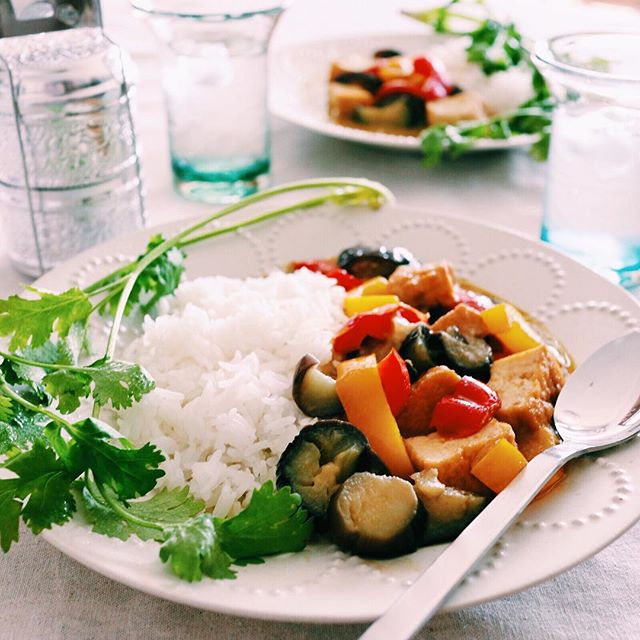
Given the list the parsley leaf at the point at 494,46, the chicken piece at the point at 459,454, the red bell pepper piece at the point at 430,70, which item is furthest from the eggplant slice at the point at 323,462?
the parsley leaf at the point at 494,46

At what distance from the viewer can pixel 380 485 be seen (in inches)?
58.1

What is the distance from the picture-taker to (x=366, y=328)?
6.48 ft

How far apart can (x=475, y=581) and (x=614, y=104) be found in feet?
4.74

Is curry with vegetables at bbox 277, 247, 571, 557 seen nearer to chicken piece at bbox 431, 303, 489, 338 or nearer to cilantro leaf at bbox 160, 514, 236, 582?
chicken piece at bbox 431, 303, 489, 338

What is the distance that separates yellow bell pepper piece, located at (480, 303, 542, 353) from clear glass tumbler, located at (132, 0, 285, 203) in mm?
1153

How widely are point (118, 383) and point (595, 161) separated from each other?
57.7 inches

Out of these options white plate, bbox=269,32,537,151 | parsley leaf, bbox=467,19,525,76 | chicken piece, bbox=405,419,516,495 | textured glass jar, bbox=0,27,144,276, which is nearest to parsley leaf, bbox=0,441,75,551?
chicken piece, bbox=405,419,516,495

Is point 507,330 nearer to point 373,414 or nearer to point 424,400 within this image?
point 424,400

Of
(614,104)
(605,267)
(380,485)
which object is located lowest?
(605,267)

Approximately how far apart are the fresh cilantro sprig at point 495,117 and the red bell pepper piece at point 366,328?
107cm

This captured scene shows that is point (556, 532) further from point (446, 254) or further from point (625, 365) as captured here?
point (446, 254)

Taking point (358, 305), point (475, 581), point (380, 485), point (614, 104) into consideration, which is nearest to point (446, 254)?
point (358, 305)

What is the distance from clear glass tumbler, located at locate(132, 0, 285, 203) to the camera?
2740mm

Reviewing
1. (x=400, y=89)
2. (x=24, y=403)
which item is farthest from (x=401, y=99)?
(x=24, y=403)
